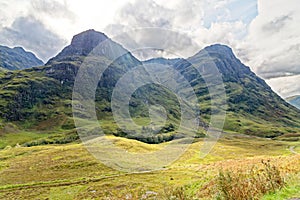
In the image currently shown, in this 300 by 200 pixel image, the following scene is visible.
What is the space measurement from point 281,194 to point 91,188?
49573 millimetres

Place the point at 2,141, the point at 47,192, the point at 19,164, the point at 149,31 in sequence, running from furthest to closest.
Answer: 1. the point at 2,141
2. the point at 19,164
3. the point at 47,192
4. the point at 149,31

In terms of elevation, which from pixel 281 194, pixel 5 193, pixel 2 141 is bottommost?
pixel 5 193

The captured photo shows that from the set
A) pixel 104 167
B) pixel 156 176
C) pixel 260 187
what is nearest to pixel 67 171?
pixel 104 167

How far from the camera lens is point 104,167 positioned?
278ft

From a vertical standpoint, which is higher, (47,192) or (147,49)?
(147,49)

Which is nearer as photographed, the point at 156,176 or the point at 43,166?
the point at 156,176

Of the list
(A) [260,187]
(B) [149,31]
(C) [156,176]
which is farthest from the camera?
(C) [156,176]

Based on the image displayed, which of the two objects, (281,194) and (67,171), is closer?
(281,194)

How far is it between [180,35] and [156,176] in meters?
35.0

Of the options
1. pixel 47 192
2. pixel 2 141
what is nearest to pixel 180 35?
pixel 47 192

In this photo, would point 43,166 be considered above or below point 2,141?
below

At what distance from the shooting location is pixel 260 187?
1362cm

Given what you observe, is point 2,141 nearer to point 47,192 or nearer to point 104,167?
point 104,167

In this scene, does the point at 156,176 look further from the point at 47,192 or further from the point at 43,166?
the point at 43,166
